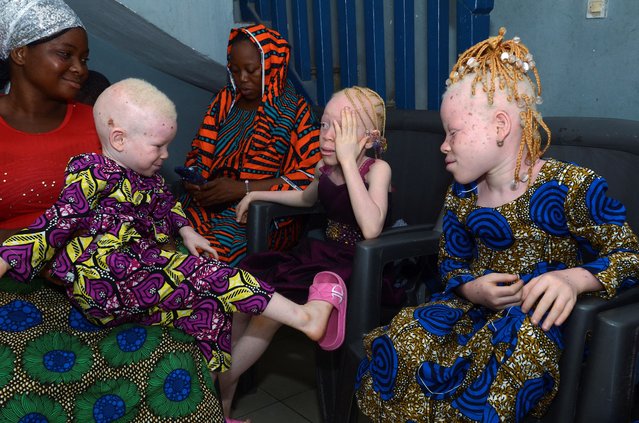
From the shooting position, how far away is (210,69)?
3502 millimetres

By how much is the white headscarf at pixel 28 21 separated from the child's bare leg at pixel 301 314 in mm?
1102

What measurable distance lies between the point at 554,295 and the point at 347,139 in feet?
2.75

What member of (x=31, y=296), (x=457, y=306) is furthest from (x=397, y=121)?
(x=31, y=296)

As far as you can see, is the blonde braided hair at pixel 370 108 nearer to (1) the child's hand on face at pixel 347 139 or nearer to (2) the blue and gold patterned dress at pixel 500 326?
(1) the child's hand on face at pixel 347 139

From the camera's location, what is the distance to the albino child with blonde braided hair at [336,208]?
187 centimetres

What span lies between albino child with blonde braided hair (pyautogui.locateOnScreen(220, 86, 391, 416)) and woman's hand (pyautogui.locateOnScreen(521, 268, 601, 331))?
58 centimetres

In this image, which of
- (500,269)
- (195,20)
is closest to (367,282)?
(500,269)

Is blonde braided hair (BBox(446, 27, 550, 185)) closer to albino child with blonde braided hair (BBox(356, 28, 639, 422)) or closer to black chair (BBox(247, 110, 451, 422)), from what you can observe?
albino child with blonde braided hair (BBox(356, 28, 639, 422))

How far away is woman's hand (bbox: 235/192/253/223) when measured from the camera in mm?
2287

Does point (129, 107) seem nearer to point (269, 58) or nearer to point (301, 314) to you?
point (301, 314)

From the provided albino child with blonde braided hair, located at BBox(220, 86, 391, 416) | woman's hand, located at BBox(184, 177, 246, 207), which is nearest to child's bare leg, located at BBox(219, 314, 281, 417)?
albino child with blonde braided hair, located at BBox(220, 86, 391, 416)

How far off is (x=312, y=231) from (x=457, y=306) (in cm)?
103

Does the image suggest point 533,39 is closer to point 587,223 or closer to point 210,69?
point 587,223

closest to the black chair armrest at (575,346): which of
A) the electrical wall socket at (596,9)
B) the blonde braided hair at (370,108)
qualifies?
the blonde braided hair at (370,108)
